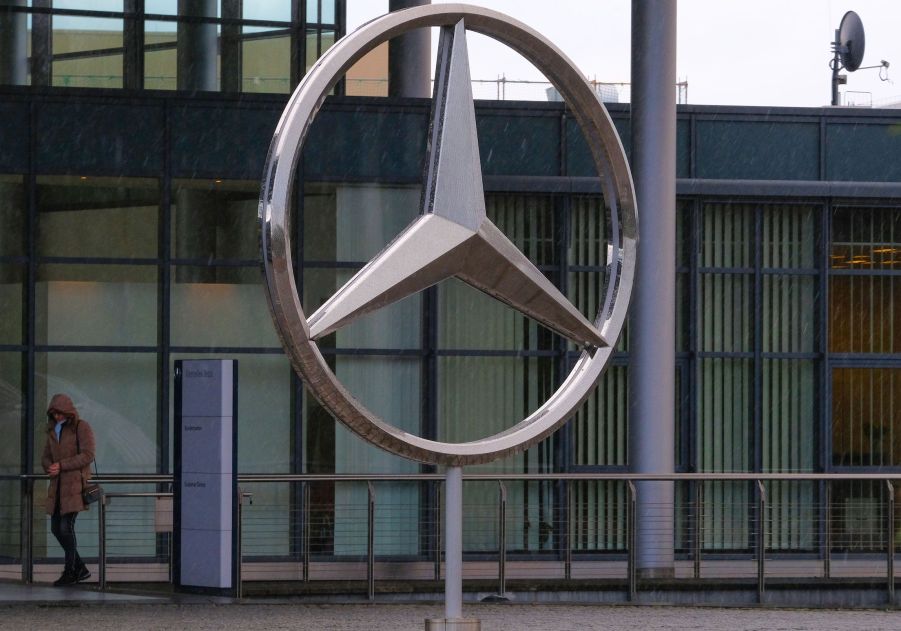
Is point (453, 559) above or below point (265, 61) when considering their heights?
below

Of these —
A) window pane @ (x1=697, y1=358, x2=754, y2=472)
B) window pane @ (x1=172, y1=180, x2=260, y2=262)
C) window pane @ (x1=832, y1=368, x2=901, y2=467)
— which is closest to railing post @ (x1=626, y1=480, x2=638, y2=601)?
window pane @ (x1=697, y1=358, x2=754, y2=472)

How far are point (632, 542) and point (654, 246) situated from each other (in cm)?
293

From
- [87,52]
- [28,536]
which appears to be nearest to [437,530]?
[28,536]

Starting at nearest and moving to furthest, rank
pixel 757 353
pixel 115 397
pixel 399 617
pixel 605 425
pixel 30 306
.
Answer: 1. pixel 399 617
2. pixel 30 306
3. pixel 115 397
4. pixel 605 425
5. pixel 757 353

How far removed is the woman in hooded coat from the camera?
12.3 m

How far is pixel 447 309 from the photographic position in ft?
50.1

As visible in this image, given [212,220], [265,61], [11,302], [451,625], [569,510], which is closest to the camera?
[451,625]

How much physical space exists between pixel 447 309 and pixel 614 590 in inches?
156

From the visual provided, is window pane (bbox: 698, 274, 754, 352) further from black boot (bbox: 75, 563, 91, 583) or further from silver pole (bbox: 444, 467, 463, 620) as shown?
silver pole (bbox: 444, 467, 463, 620)

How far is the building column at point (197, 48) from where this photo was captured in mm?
15586

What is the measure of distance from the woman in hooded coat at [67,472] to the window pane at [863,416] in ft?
26.0

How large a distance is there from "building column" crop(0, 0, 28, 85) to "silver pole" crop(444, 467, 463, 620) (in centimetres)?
1014

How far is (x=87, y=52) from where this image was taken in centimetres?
1552

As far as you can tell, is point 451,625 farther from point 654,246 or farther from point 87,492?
point 654,246
